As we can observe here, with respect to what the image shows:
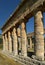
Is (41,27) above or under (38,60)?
above

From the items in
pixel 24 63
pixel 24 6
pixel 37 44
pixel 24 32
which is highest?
pixel 24 6

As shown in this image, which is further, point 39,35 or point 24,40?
point 24,40

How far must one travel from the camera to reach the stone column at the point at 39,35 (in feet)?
58.1

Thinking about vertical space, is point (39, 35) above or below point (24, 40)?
above

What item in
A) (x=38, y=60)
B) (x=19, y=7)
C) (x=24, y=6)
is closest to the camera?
(x=38, y=60)

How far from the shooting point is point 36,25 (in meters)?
18.4

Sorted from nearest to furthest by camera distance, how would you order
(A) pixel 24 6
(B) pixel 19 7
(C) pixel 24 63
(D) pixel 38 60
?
(D) pixel 38 60, (C) pixel 24 63, (A) pixel 24 6, (B) pixel 19 7

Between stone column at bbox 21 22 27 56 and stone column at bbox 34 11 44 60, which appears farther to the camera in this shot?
stone column at bbox 21 22 27 56

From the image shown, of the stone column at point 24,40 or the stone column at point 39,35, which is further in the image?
the stone column at point 24,40

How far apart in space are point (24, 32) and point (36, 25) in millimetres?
5301

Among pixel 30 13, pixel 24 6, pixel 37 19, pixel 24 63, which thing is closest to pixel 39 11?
pixel 37 19

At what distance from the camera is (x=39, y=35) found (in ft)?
59.1

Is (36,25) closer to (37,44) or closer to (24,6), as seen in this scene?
(37,44)

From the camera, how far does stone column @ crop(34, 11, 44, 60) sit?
17.7 meters
